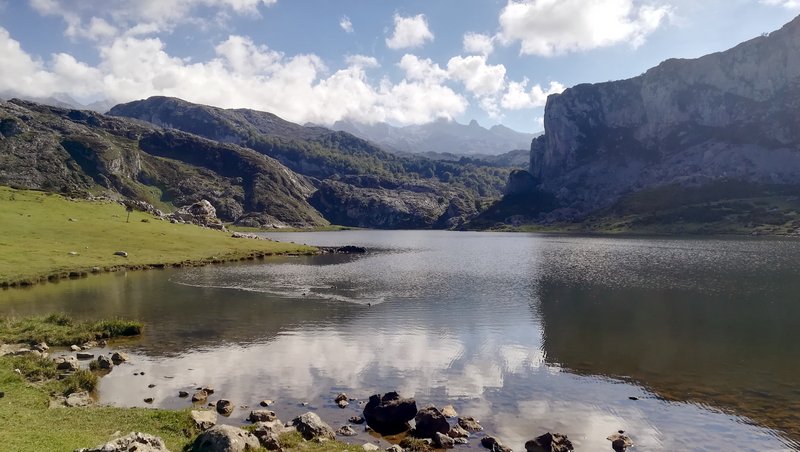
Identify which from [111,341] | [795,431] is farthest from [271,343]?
[795,431]

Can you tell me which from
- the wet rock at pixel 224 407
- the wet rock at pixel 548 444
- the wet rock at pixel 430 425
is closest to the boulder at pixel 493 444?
the wet rock at pixel 548 444

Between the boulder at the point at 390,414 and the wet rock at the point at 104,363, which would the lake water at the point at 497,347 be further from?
the boulder at the point at 390,414

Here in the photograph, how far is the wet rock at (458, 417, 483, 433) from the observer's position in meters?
29.8

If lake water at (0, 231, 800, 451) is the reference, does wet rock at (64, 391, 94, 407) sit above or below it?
above

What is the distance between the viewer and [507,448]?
26.9 metres

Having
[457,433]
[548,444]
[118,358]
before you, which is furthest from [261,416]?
[118,358]

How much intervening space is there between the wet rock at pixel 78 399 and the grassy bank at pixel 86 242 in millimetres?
59128

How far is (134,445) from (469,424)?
18543mm

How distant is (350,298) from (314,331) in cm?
2313

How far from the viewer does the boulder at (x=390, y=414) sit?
29781 mm

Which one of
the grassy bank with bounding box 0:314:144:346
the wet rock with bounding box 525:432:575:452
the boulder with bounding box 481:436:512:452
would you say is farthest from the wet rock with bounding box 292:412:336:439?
the grassy bank with bounding box 0:314:144:346

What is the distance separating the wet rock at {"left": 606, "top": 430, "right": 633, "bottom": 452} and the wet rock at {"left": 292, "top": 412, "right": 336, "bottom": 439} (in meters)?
16.2

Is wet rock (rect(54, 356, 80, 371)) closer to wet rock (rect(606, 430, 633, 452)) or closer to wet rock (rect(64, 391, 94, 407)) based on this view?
wet rock (rect(64, 391, 94, 407))

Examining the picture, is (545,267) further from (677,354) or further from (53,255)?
(53,255)
